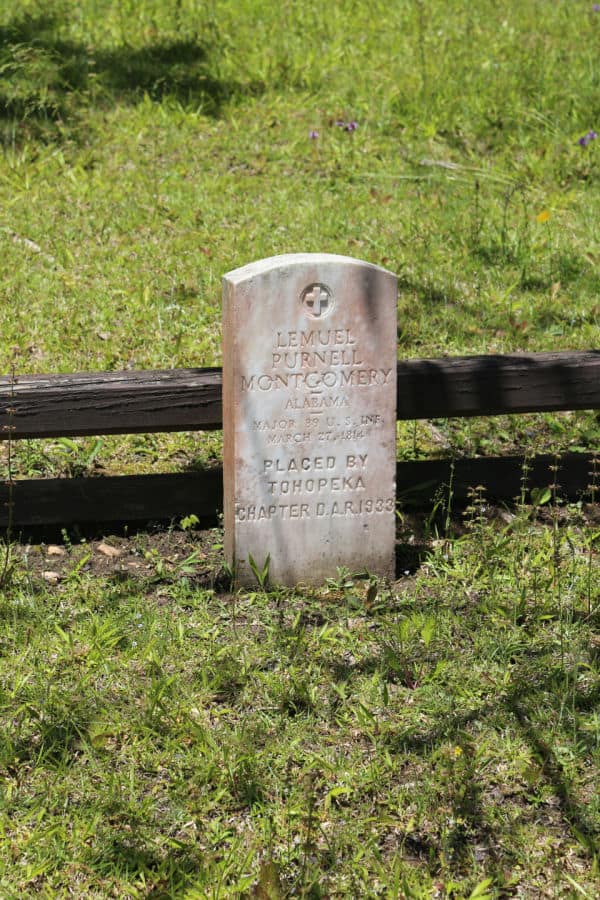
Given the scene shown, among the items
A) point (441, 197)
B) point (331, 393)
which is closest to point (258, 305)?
point (331, 393)

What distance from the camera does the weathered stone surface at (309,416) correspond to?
13.1 feet

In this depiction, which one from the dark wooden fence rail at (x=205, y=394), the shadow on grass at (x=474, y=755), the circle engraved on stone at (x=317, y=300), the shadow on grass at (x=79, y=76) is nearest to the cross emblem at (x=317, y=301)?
the circle engraved on stone at (x=317, y=300)

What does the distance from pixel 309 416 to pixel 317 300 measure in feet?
1.52

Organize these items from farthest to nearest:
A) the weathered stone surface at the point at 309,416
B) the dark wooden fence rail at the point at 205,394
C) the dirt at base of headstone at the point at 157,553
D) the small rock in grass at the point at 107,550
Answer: the small rock in grass at the point at 107,550 < the dirt at base of headstone at the point at 157,553 < the dark wooden fence rail at the point at 205,394 < the weathered stone surface at the point at 309,416

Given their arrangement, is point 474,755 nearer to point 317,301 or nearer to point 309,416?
point 309,416

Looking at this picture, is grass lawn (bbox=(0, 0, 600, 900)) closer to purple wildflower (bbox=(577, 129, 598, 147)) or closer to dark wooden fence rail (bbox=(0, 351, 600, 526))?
purple wildflower (bbox=(577, 129, 598, 147))

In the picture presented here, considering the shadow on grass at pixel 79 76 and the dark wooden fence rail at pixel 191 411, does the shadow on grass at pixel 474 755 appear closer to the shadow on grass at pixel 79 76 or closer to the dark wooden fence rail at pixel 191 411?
the dark wooden fence rail at pixel 191 411

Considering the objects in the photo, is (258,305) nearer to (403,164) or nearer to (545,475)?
(545,475)

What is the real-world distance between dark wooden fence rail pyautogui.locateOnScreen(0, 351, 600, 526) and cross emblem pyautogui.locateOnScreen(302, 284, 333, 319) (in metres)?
0.60

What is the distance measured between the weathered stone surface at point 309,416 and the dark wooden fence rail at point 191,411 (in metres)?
0.36

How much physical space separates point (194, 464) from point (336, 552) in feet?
3.74

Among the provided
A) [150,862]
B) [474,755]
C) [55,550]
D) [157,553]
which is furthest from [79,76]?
[150,862]

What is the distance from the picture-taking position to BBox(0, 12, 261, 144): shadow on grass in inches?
316

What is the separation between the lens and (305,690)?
12.0 ft
